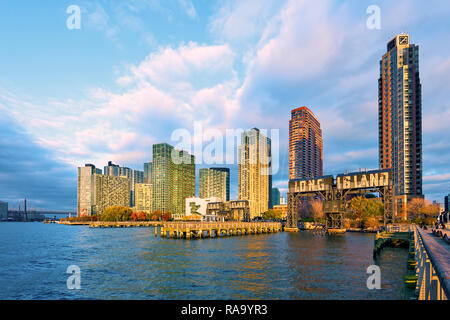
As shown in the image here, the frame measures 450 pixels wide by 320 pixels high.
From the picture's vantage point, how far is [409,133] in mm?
162625

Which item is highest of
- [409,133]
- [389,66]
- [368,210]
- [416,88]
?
[389,66]

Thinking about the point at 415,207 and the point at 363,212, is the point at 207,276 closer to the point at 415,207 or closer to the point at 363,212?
the point at 363,212

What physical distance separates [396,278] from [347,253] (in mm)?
18443

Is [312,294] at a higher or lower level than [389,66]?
lower

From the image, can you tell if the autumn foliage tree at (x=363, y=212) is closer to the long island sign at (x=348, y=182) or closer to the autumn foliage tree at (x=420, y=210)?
the long island sign at (x=348, y=182)

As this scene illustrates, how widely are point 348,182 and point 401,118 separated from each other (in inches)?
4000

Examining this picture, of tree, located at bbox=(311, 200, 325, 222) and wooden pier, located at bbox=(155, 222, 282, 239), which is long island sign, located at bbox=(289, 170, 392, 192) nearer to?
wooden pier, located at bbox=(155, 222, 282, 239)

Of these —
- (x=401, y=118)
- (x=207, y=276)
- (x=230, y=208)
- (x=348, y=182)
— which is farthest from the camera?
(x=401, y=118)

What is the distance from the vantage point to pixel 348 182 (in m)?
93.6

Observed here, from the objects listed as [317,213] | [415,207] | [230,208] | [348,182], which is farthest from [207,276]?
[415,207]
